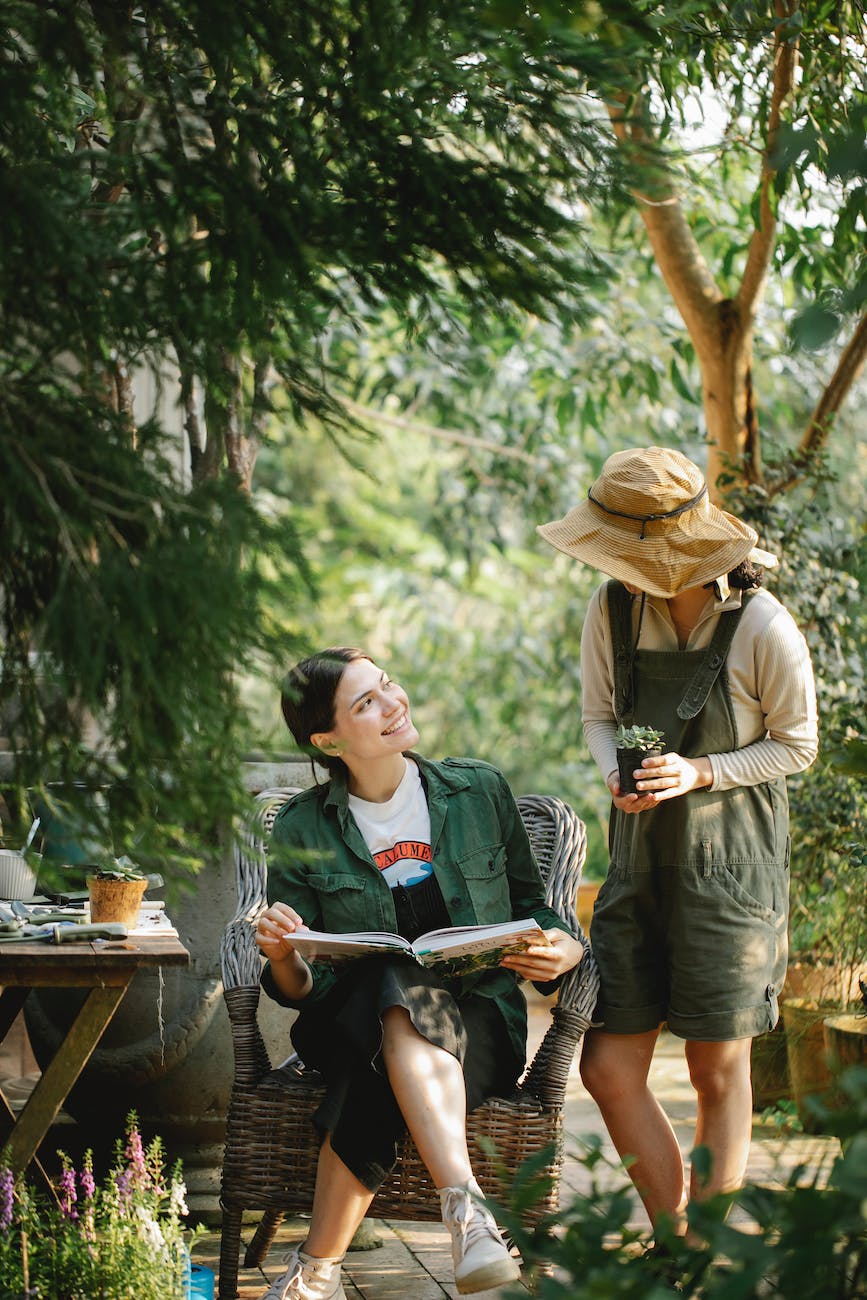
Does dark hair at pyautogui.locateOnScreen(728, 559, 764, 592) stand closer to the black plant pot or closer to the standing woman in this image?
the standing woman

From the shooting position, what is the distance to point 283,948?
235cm

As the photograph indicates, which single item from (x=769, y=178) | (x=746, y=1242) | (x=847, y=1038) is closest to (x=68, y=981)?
(x=746, y=1242)

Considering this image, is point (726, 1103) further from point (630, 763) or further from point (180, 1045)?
point (180, 1045)

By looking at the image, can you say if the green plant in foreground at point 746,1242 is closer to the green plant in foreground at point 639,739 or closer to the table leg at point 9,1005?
the green plant in foreground at point 639,739

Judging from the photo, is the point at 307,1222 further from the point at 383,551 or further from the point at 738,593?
the point at 383,551

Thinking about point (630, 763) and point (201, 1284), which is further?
point (630, 763)

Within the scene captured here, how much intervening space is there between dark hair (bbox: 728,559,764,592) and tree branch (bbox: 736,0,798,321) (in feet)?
2.70

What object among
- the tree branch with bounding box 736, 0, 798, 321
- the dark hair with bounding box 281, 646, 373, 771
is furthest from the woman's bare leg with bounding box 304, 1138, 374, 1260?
the tree branch with bounding box 736, 0, 798, 321

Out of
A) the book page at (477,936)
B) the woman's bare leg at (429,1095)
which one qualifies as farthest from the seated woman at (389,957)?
the book page at (477,936)

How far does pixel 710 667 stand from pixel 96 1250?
1347 mm

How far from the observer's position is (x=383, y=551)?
1127 cm

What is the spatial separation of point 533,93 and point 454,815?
4.62 feet

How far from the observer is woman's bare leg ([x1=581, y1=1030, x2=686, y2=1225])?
243 centimetres

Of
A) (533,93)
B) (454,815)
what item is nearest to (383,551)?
(454,815)
